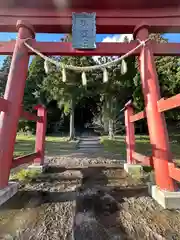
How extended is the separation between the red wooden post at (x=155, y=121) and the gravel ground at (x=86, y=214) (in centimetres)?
35

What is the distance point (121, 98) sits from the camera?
43.1 ft

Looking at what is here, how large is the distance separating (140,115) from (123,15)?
1708mm

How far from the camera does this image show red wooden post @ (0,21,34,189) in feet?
7.61

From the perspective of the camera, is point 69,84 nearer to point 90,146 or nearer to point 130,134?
point 90,146

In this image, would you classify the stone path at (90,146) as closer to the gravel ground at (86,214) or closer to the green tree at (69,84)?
the green tree at (69,84)

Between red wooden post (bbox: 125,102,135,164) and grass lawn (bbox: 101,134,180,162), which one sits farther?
grass lawn (bbox: 101,134,180,162)

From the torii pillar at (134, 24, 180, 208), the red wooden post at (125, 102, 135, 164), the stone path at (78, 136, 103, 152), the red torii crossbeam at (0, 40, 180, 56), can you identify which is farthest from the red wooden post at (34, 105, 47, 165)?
the stone path at (78, 136, 103, 152)

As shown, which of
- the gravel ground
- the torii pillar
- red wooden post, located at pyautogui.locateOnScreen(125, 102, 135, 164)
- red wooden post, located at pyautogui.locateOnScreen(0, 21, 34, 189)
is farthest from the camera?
red wooden post, located at pyautogui.locateOnScreen(125, 102, 135, 164)

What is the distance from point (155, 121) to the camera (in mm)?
2406

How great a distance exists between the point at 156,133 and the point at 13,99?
2026mm

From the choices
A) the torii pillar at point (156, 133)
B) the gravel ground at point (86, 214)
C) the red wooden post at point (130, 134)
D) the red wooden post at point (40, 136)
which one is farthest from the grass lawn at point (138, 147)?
the gravel ground at point (86, 214)

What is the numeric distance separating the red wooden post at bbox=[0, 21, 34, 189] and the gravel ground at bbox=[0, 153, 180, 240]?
50 centimetres

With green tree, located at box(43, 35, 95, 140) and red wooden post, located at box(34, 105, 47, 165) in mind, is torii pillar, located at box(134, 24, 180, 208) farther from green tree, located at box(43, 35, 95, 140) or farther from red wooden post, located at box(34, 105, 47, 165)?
green tree, located at box(43, 35, 95, 140)

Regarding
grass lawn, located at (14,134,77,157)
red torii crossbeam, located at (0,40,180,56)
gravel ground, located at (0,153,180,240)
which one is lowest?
gravel ground, located at (0,153,180,240)
